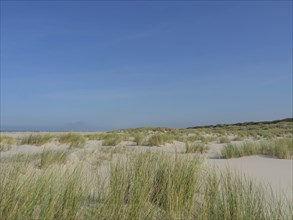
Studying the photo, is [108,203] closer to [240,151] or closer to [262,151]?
[240,151]

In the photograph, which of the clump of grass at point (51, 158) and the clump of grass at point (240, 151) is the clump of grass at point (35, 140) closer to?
the clump of grass at point (51, 158)

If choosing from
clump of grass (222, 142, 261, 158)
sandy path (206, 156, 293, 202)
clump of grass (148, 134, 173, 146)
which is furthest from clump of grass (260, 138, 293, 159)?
clump of grass (148, 134, 173, 146)

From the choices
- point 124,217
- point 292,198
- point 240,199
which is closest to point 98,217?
point 124,217

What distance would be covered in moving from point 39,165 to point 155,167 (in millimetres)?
3196

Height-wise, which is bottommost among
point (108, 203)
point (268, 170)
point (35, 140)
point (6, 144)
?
point (268, 170)

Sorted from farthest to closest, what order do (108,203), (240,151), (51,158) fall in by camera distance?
(240,151) → (51,158) → (108,203)

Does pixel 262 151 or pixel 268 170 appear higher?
pixel 262 151

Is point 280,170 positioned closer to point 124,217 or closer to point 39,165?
point 39,165

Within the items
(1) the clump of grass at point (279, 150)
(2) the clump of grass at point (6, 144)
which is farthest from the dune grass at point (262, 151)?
(2) the clump of grass at point (6, 144)

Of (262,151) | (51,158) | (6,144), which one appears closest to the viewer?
(51,158)

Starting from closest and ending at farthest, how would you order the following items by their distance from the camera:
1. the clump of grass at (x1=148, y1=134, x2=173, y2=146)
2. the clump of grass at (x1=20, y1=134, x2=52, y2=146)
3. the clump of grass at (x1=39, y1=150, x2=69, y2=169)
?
the clump of grass at (x1=39, y1=150, x2=69, y2=169) < the clump of grass at (x1=20, y1=134, x2=52, y2=146) < the clump of grass at (x1=148, y1=134, x2=173, y2=146)

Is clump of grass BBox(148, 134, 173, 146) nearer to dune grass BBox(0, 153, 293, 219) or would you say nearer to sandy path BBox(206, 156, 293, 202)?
sandy path BBox(206, 156, 293, 202)

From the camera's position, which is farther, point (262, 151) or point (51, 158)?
point (262, 151)

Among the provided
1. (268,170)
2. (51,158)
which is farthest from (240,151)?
(51,158)
